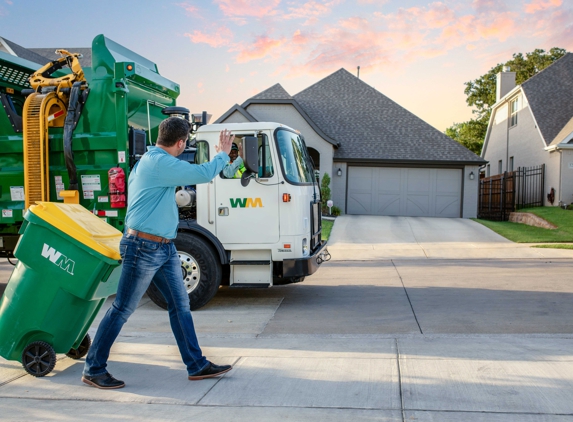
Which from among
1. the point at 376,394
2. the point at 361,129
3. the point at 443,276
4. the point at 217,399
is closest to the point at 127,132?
the point at 217,399

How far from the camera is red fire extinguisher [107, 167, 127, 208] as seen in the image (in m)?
7.53

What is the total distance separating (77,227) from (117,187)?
3040 mm

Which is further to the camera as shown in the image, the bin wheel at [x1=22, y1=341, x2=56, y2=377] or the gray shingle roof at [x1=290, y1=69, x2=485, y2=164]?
the gray shingle roof at [x1=290, y1=69, x2=485, y2=164]

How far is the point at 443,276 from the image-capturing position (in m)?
10.5

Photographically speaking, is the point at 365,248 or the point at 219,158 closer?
the point at 219,158

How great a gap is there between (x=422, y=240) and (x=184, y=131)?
13.4 m

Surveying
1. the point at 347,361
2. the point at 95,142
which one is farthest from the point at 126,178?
the point at 347,361

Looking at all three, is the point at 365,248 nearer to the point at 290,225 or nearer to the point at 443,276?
the point at 443,276

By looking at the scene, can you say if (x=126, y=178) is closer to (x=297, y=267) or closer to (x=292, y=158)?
(x=292, y=158)

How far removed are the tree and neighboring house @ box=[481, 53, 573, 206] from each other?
14.2 m

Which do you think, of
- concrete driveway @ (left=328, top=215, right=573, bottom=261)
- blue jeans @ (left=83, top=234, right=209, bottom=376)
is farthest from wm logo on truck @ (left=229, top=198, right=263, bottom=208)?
concrete driveway @ (left=328, top=215, right=573, bottom=261)

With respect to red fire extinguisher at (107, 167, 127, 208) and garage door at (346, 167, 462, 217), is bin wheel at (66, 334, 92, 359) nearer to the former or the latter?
red fire extinguisher at (107, 167, 127, 208)

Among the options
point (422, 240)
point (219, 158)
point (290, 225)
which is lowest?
point (422, 240)

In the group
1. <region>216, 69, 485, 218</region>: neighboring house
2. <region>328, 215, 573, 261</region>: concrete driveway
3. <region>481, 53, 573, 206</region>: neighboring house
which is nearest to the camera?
<region>328, 215, 573, 261</region>: concrete driveway
